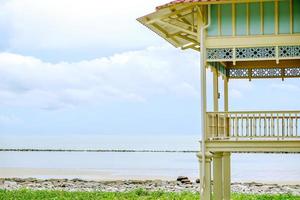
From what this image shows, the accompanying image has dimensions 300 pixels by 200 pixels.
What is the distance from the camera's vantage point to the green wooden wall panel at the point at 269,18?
49.9ft

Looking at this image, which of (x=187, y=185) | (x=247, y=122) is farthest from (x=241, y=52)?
(x=187, y=185)

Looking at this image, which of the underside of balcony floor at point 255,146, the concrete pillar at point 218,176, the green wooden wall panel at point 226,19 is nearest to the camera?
the underside of balcony floor at point 255,146

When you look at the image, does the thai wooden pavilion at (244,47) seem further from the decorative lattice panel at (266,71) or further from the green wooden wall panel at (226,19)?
the decorative lattice panel at (266,71)

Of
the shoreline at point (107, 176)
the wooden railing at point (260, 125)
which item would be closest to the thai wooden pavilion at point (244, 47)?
the wooden railing at point (260, 125)

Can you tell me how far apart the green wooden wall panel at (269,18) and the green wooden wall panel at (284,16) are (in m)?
0.16

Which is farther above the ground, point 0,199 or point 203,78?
point 203,78

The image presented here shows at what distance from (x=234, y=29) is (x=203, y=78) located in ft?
4.31

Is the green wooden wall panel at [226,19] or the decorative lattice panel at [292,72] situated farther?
the decorative lattice panel at [292,72]

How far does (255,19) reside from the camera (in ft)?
50.2

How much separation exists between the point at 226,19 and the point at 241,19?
336 millimetres

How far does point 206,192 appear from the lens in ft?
50.3

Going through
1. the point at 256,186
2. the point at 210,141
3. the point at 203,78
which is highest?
the point at 203,78

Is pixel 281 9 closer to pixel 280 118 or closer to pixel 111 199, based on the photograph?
pixel 280 118

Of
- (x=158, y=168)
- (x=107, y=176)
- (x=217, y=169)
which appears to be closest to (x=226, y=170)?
(x=217, y=169)
